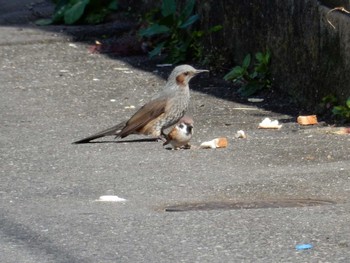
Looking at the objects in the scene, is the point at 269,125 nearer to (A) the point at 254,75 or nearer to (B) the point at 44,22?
(A) the point at 254,75

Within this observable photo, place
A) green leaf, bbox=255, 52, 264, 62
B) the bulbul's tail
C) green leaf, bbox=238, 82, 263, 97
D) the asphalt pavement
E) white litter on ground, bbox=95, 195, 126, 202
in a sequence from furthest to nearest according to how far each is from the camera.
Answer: green leaf, bbox=255, 52, 264, 62 → green leaf, bbox=238, 82, 263, 97 → the bulbul's tail → white litter on ground, bbox=95, 195, 126, 202 → the asphalt pavement

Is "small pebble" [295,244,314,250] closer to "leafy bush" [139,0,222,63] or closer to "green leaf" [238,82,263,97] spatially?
A: "green leaf" [238,82,263,97]

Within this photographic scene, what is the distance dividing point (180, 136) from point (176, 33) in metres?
4.46

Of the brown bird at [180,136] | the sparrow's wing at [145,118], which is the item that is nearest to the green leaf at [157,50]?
the sparrow's wing at [145,118]

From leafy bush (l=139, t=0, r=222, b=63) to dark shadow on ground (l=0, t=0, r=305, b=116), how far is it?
0.21 metres

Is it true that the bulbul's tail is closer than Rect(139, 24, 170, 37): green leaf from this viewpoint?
Yes

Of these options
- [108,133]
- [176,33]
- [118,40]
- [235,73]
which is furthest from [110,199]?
[118,40]

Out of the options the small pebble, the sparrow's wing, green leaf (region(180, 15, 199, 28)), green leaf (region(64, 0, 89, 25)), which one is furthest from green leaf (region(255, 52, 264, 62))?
the small pebble

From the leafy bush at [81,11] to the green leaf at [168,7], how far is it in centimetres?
214

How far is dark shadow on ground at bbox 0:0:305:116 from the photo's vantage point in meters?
10.7

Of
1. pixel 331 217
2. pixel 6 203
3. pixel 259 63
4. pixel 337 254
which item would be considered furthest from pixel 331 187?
pixel 259 63

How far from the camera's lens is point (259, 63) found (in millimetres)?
11055

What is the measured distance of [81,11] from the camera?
14.8 m

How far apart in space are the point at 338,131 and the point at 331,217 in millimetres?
2512
